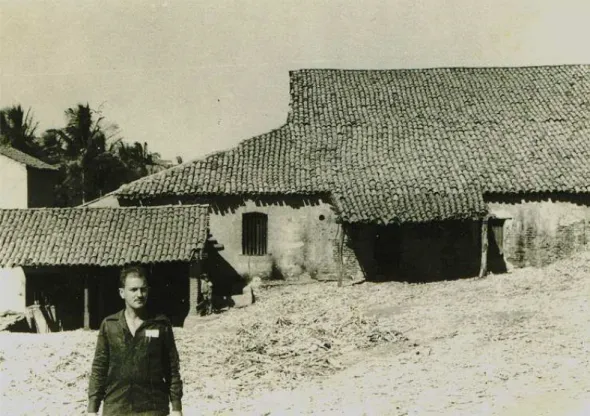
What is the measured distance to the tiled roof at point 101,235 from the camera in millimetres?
17734

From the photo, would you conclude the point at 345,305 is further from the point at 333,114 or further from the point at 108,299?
the point at 333,114

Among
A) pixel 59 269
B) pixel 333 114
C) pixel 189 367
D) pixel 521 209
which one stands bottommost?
pixel 189 367

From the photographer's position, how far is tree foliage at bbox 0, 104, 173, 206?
37344 millimetres

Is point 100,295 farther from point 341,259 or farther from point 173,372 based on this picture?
point 173,372

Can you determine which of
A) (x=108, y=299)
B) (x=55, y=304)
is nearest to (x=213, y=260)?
(x=108, y=299)

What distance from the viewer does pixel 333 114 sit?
24422mm

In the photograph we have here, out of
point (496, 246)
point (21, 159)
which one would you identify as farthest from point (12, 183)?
point (496, 246)

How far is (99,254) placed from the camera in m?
17.9

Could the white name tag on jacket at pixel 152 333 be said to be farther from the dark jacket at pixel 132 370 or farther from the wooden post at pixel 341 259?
the wooden post at pixel 341 259

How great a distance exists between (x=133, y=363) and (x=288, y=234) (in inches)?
636

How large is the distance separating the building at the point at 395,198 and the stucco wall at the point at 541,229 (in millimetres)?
35

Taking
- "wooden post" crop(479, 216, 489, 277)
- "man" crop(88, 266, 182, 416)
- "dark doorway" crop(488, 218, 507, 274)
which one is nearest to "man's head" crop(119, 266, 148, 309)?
"man" crop(88, 266, 182, 416)

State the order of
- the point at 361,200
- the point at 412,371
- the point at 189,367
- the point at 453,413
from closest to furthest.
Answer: the point at 453,413, the point at 412,371, the point at 189,367, the point at 361,200

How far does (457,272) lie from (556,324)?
8702 mm
